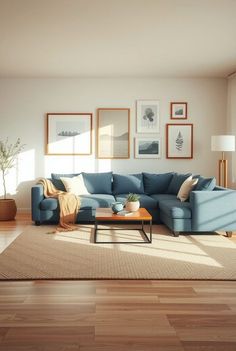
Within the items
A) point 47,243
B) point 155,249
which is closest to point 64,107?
point 47,243

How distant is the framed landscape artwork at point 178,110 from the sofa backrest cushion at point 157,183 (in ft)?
3.86

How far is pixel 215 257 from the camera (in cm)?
403

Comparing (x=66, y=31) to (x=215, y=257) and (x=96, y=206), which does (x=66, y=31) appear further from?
(x=215, y=257)

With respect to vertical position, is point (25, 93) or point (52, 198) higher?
point (25, 93)

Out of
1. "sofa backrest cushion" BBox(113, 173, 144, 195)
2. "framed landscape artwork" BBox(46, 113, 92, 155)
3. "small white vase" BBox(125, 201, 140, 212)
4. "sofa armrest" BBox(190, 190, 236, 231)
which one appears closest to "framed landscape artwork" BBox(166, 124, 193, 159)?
"sofa backrest cushion" BBox(113, 173, 144, 195)

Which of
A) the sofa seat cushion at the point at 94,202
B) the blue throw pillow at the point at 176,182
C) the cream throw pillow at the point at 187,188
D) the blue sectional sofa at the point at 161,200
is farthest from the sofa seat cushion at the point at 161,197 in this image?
the sofa seat cushion at the point at 94,202

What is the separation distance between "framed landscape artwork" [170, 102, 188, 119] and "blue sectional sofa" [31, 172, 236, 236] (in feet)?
3.73

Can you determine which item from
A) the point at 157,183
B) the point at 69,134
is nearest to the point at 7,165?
the point at 69,134

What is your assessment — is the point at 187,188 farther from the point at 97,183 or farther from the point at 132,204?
the point at 97,183

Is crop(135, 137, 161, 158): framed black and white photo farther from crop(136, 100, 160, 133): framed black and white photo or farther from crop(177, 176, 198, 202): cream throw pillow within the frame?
crop(177, 176, 198, 202): cream throw pillow

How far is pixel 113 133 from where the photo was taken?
281 inches

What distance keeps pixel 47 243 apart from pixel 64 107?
3.26 meters

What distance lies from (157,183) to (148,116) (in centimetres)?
134

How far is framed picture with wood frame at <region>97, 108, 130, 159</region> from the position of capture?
710cm
